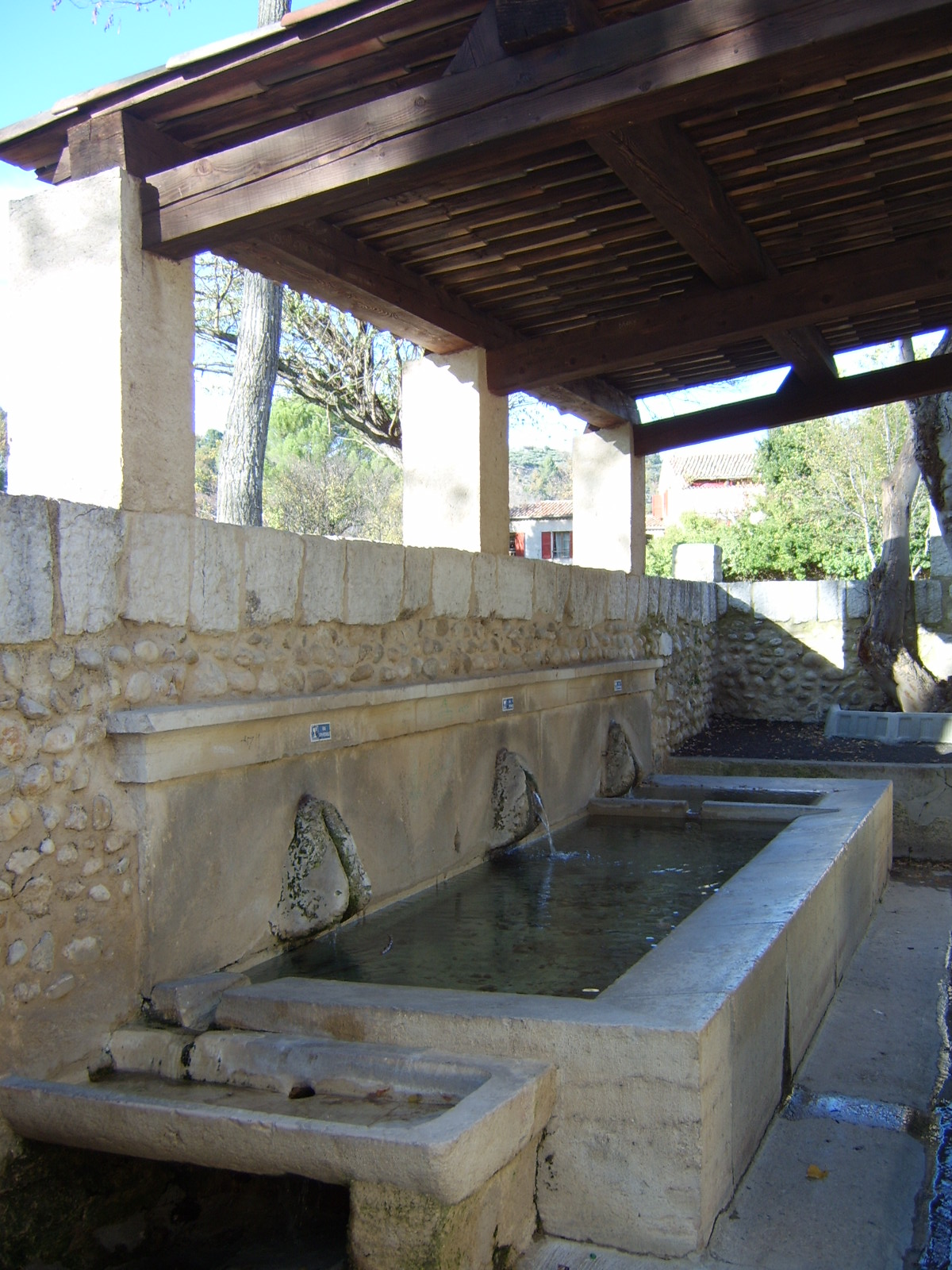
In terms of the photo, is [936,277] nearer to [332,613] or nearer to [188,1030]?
[332,613]

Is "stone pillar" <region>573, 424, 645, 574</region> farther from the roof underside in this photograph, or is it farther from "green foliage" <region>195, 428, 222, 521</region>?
"green foliage" <region>195, 428, 222, 521</region>

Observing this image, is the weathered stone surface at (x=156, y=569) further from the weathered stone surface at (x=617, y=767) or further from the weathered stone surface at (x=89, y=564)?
the weathered stone surface at (x=617, y=767)

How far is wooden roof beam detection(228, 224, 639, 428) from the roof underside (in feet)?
0.06

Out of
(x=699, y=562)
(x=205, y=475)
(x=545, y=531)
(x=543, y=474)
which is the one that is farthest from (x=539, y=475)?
(x=699, y=562)

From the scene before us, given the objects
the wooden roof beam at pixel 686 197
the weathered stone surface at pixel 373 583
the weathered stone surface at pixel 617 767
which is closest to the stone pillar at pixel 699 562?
the weathered stone surface at pixel 617 767

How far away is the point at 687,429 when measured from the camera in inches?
339

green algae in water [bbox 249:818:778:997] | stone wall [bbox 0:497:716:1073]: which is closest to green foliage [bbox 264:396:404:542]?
green algae in water [bbox 249:818:778:997]

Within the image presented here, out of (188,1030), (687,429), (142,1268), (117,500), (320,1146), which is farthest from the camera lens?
(687,429)

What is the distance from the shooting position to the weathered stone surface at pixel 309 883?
3.83 meters

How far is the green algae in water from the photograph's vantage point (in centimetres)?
361

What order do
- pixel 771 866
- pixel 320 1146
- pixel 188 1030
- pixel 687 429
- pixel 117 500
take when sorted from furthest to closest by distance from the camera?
pixel 687 429 < pixel 771 866 < pixel 117 500 < pixel 188 1030 < pixel 320 1146

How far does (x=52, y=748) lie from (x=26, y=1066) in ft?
2.71

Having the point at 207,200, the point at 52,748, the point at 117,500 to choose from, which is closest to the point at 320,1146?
the point at 52,748

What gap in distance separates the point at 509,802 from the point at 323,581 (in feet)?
6.29
